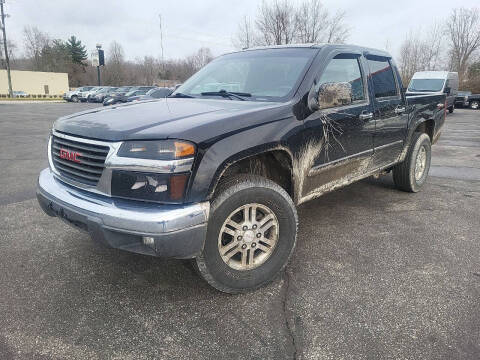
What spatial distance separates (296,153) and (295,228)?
0.58 metres

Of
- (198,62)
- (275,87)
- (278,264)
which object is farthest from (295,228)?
(198,62)

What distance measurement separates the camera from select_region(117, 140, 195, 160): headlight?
7.28 feet

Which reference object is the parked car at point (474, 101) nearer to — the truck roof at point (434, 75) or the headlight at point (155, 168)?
the truck roof at point (434, 75)

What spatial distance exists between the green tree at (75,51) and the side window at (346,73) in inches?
2802

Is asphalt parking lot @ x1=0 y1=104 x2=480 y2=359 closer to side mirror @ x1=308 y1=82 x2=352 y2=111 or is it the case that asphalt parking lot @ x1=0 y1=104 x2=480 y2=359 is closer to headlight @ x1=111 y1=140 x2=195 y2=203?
headlight @ x1=111 y1=140 x2=195 y2=203

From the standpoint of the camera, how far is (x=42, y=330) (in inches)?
91.5

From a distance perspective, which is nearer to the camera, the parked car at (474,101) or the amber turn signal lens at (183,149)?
the amber turn signal lens at (183,149)

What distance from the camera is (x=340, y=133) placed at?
11.1 feet

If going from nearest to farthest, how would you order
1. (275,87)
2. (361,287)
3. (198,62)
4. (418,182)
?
(361,287) → (275,87) → (418,182) → (198,62)

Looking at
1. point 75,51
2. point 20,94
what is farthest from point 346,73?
point 75,51

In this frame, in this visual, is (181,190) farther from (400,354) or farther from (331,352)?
(400,354)

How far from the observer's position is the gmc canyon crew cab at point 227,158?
2244 mm

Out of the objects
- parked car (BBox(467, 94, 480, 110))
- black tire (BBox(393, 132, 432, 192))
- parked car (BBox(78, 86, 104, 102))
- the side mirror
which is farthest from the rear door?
parked car (BBox(78, 86, 104, 102))

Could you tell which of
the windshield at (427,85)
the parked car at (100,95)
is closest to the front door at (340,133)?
the windshield at (427,85)
